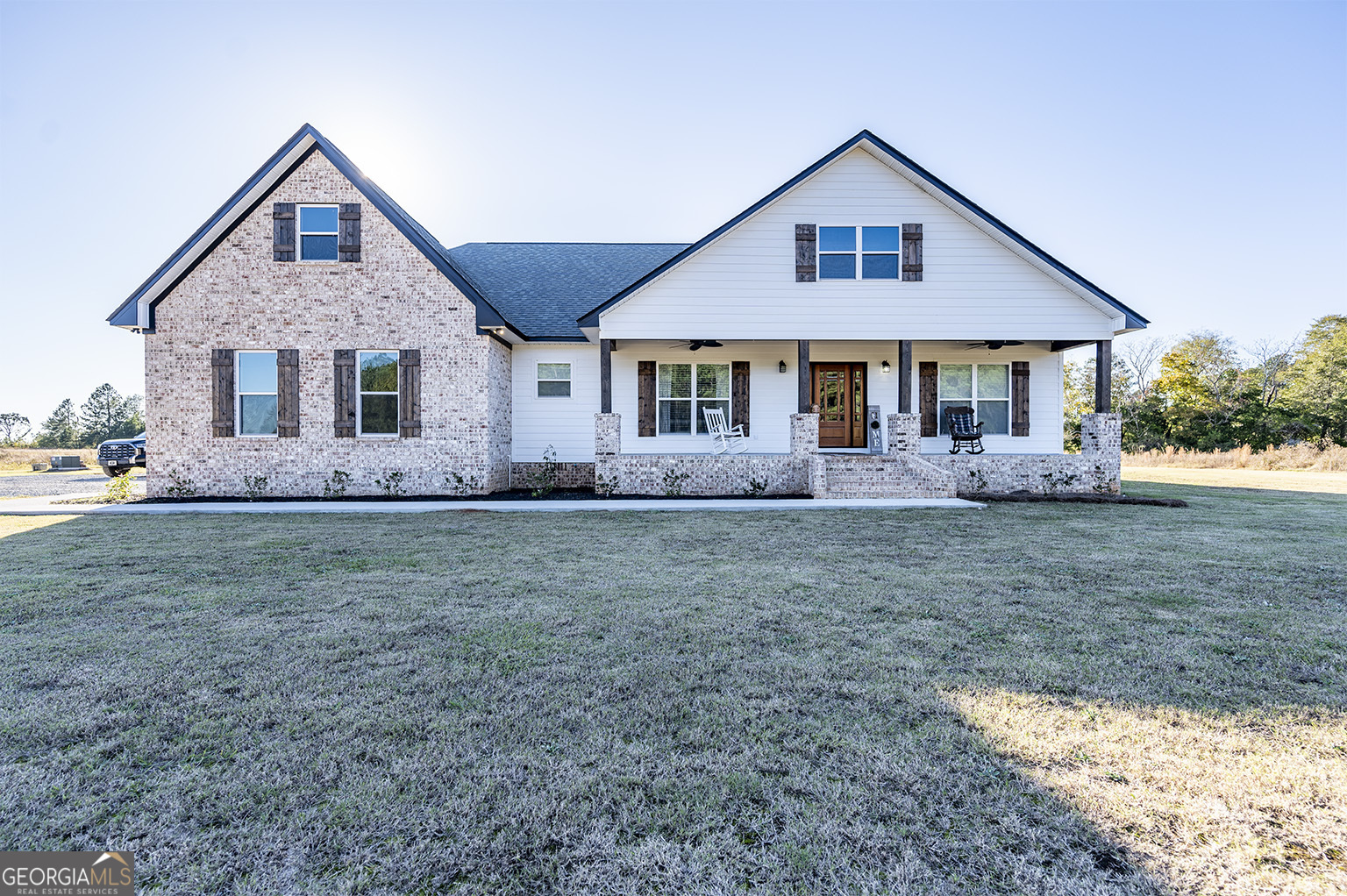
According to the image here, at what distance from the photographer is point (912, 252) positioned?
41.9ft

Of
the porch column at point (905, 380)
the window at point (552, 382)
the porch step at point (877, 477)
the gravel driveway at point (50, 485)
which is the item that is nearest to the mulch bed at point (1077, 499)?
the porch step at point (877, 477)

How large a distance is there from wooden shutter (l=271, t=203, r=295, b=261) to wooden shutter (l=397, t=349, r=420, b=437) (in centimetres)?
312

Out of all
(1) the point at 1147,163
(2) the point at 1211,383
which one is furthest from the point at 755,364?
(2) the point at 1211,383

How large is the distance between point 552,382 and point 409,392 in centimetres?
330

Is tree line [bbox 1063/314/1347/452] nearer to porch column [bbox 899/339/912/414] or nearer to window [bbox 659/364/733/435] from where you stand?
porch column [bbox 899/339/912/414]

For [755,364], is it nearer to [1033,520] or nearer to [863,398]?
[863,398]

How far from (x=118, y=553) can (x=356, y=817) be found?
675cm

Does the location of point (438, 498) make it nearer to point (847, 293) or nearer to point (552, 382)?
point (552, 382)

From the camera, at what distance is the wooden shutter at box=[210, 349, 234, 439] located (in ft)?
41.0

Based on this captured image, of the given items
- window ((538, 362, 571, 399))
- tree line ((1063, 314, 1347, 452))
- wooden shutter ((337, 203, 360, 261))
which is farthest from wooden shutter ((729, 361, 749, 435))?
tree line ((1063, 314, 1347, 452))

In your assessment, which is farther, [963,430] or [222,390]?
[963,430]

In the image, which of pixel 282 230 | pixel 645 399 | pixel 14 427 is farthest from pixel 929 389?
pixel 14 427

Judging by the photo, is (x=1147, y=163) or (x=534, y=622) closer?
(x=534, y=622)

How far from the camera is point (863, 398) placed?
15.1 m
